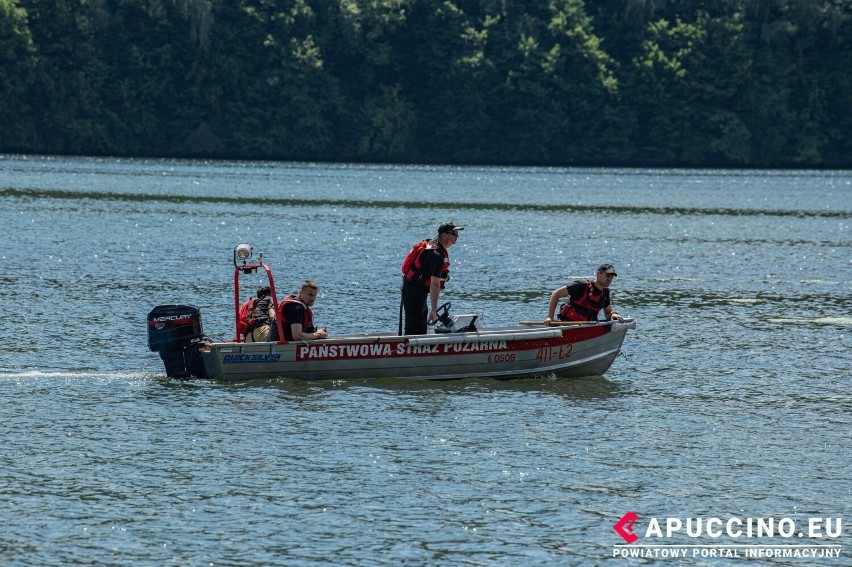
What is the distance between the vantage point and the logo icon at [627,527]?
14953 mm

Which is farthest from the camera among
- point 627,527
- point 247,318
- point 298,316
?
point 247,318

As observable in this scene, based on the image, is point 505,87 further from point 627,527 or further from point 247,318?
point 627,527

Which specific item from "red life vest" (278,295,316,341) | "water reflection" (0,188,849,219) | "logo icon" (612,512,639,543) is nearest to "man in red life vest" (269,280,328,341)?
"red life vest" (278,295,316,341)

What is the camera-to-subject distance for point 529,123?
149 metres

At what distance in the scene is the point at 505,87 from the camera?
14912 centimetres

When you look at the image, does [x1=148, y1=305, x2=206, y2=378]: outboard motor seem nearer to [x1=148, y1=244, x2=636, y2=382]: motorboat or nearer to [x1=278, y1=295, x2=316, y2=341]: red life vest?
[x1=148, y1=244, x2=636, y2=382]: motorboat

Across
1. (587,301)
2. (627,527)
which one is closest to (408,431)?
(627,527)

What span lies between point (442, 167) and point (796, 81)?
36.1 meters

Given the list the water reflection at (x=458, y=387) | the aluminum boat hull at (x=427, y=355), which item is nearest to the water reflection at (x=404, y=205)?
the aluminum boat hull at (x=427, y=355)

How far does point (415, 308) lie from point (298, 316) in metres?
1.87

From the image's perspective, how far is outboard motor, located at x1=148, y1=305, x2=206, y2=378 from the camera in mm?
22000

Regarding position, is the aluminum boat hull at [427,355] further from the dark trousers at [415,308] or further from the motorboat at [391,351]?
the dark trousers at [415,308]

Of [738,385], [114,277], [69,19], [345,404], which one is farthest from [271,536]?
[69,19]

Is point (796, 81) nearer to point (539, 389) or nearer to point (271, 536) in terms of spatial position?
point (539, 389)
